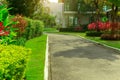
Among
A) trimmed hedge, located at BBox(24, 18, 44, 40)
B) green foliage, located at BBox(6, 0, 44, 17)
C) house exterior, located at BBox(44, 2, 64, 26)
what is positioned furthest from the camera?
house exterior, located at BBox(44, 2, 64, 26)

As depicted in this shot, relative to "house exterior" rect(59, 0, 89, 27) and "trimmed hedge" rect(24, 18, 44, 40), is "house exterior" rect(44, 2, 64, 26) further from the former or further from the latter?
"trimmed hedge" rect(24, 18, 44, 40)

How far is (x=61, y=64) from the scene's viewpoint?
14656mm

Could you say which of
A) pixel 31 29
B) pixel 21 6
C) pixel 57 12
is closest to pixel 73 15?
pixel 21 6

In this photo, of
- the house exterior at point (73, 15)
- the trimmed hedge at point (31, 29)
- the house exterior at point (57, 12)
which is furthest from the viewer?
the house exterior at point (73, 15)

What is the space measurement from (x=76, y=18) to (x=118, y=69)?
5751 cm

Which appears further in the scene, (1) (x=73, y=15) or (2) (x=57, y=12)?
(2) (x=57, y=12)

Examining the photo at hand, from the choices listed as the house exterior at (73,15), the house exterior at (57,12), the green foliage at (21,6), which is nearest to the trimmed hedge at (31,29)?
the green foliage at (21,6)

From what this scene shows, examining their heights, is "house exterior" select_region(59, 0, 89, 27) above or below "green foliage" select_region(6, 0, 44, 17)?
below

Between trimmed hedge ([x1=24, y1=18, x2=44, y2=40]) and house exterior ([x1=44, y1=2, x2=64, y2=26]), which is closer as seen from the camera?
trimmed hedge ([x1=24, y1=18, x2=44, y2=40])

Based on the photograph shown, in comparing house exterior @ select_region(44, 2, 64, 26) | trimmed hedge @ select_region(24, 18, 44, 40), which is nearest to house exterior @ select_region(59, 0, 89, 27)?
house exterior @ select_region(44, 2, 64, 26)

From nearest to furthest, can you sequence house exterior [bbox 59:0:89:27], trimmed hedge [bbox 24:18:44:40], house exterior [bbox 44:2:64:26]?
1. trimmed hedge [bbox 24:18:44:40]
2. house exterior [bbox 44:2:64:26]
3. house exterior [bbox 59:0:89:27]

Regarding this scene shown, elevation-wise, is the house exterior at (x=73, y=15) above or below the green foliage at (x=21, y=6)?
below

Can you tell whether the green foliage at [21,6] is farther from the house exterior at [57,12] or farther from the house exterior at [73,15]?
the house exterior at [73,15]

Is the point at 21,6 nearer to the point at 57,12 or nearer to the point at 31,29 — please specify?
the point at 31,29
